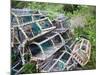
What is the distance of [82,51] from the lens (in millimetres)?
2420

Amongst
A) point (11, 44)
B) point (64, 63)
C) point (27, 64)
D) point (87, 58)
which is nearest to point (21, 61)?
point (27, 64)

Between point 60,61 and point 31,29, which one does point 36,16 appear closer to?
point 31,29

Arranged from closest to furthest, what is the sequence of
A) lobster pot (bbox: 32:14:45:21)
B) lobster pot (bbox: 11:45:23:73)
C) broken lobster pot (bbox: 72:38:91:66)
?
lobster pot (bbox: 11:45:23:73)
lobster pot (bbox: 32:14:45:21)
broken lobster pot (bbox: 72:38:91:66)

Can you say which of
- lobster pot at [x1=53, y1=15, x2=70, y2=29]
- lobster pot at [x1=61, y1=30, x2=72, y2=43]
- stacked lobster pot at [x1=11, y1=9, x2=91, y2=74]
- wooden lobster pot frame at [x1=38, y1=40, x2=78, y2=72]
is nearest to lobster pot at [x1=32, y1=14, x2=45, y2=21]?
stacked lobster pot at [x1=11, y1=9, x2=91, y2=74]

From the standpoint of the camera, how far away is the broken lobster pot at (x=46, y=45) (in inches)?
87.6

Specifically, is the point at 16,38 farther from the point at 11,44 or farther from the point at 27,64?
the point at 27,64

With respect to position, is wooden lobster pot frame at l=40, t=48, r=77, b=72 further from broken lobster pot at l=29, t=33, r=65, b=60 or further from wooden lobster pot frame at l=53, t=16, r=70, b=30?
wooden lobster pot frame at l=53, t=16, r=70, b=30

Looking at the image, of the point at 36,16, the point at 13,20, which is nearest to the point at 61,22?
the point at 36,16

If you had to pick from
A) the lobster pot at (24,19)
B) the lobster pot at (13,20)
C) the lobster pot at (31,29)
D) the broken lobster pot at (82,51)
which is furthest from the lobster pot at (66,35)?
the lobster pot at (13,20)

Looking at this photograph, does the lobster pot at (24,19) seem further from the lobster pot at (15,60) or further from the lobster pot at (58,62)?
the lobster pot at (58,62)

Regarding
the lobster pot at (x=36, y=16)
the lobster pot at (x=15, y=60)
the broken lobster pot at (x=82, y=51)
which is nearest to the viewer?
the lobster pot at (x=15, y=60)

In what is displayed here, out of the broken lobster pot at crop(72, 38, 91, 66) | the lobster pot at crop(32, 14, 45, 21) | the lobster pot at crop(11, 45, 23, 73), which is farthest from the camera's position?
the broken lobster pot at crop(72, 38, 91, 66)

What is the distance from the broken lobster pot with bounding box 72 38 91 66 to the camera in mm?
2391
